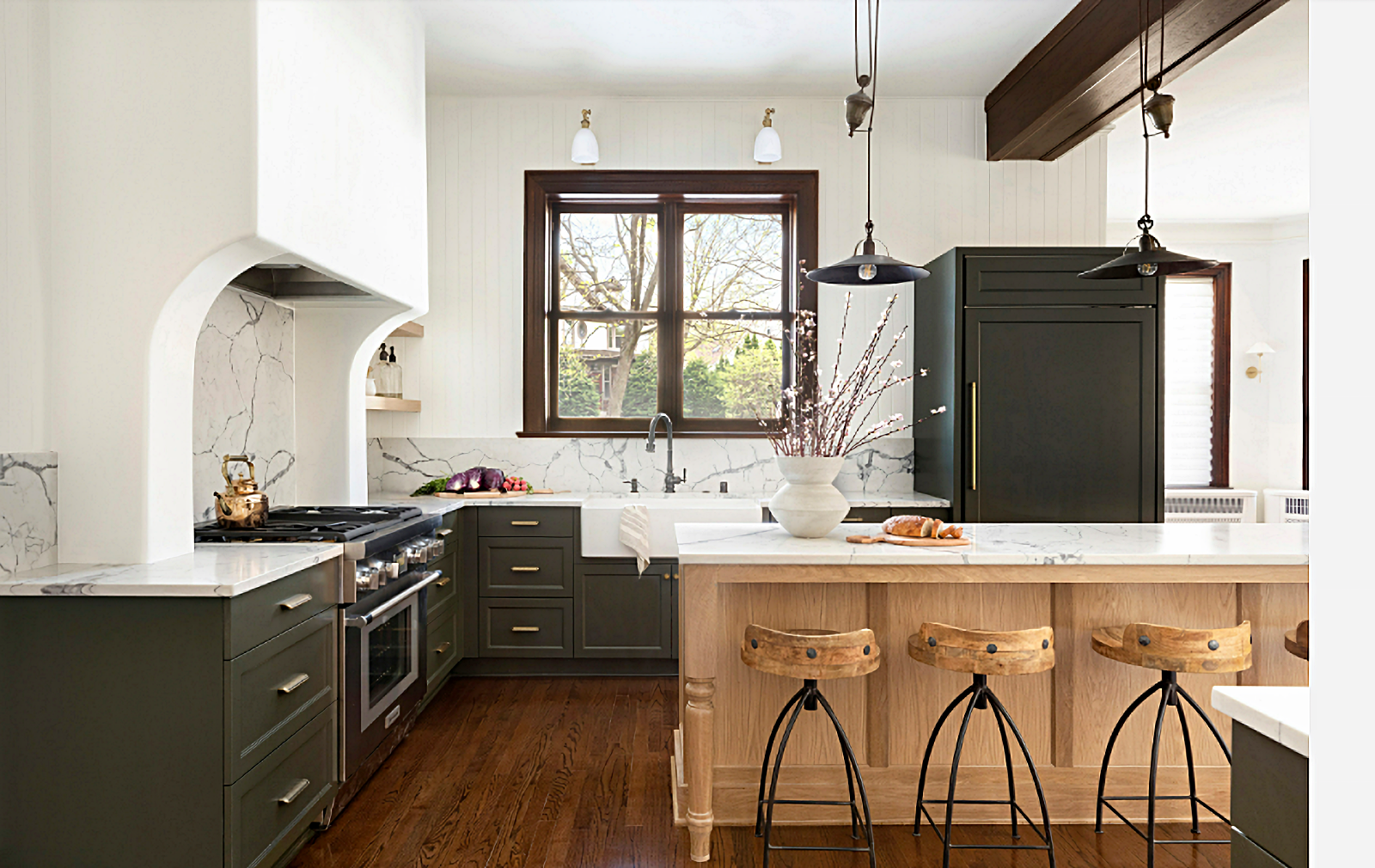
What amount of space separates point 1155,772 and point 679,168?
12.0 feet

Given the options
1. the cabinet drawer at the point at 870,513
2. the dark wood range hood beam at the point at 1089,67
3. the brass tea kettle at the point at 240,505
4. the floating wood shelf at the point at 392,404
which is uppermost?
the dark wood range hood beam at the point at 1089,67

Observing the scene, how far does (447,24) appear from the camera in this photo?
3.98 metres

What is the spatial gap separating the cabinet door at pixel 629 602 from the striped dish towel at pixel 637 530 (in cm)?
12

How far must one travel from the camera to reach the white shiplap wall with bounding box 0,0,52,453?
87.6 inches

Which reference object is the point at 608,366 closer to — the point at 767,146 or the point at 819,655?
the point at 767,146

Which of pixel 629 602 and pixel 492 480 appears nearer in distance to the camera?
pixel 629 602

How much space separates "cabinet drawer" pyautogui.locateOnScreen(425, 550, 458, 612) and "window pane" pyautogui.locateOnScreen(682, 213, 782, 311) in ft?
6.41

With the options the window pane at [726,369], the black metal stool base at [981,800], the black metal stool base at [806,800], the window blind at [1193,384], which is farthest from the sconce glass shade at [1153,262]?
the window blind at [1193,384]

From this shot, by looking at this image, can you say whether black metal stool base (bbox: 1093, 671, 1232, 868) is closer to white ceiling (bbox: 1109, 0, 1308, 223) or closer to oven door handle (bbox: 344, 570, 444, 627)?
oven door handle (bbox: 344, 570, 444, 627)

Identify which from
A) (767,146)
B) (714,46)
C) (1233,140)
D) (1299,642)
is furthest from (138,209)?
(1233,140)

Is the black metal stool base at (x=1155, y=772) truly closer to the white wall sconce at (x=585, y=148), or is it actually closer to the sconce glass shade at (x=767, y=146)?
the sconce glass shade at (x=767, y=146)

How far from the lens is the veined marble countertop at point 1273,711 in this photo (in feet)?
3.61

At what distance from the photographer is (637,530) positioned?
4078 millimetres

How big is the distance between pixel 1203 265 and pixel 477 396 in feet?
11.6
